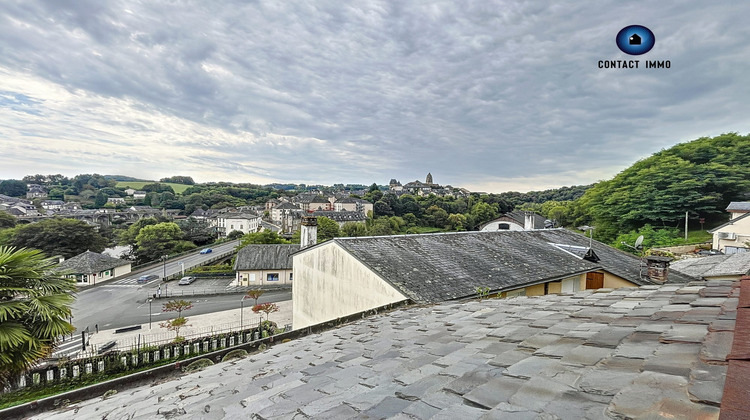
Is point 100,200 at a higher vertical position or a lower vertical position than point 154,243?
higher

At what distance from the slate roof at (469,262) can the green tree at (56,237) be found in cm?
5189

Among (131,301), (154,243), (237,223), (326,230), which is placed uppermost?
(326,230)

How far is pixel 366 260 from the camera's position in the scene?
10594 millimetres

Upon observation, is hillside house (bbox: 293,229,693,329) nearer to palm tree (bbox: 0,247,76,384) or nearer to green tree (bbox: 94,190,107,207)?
palm tree (bbox: 0,247,76,384)

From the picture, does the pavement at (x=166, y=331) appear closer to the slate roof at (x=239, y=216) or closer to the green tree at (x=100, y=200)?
the slate roof at (x=239, y=216)

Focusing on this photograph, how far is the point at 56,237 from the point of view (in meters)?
43.0

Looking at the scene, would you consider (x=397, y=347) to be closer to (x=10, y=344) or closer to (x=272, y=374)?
(x=272, y=374)

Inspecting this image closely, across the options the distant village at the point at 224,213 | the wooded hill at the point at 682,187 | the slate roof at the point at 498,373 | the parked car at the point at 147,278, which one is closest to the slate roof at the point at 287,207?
the distant village at the point at 224,213

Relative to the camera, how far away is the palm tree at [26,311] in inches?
251

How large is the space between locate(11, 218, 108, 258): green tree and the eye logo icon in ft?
200

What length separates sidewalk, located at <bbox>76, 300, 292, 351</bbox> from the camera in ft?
62.8

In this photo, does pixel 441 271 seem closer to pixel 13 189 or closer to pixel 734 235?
pixel 734 235

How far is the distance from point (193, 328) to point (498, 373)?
2388 cm

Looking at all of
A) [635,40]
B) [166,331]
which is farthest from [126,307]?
[635,40]
